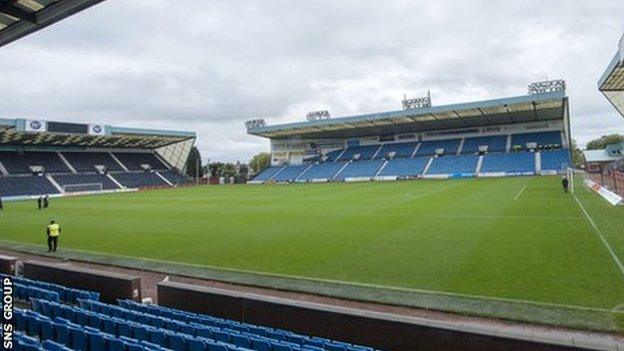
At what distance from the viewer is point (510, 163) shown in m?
61.4

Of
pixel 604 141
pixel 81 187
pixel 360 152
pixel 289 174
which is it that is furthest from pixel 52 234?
pixel 604 141

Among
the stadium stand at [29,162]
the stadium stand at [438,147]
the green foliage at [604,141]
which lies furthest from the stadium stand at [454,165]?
the green foliage at [604,141]

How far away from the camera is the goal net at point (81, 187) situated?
63.3 meters

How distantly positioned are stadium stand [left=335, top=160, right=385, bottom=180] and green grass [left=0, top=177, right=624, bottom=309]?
39177 millimetres

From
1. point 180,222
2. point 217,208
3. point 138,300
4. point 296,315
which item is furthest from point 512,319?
point 217,208

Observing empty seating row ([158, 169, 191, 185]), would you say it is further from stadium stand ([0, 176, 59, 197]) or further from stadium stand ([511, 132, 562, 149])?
stadium stand ([511, 132, 562, 149])

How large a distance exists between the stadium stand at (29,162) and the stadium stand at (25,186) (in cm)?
242

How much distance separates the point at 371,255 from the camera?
15.2m

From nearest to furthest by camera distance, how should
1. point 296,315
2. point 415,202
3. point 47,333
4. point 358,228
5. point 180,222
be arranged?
point 47,333, point 296,315, point 358,228, point 180,222, point 415,202

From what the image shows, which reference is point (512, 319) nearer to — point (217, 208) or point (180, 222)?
point (180, 222)

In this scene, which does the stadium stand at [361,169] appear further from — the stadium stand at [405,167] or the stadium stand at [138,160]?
the stadium stand at [138,160]

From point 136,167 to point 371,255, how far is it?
70.0 m

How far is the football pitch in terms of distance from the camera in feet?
38.0

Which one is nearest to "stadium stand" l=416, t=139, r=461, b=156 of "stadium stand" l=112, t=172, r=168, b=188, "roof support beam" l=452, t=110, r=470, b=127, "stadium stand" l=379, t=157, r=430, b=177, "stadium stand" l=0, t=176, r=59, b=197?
"stadium stand" l=379, t=157, r=430, b=177
